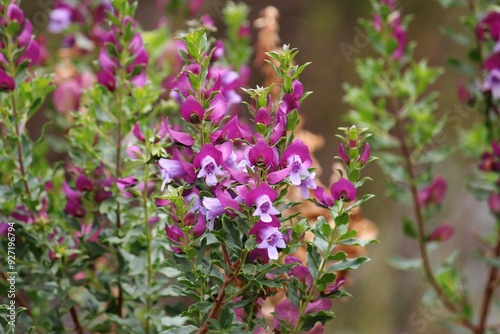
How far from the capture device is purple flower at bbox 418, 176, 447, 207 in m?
1.12

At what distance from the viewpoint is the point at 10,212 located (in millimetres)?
799

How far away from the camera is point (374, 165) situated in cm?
194

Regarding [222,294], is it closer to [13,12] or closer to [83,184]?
[83,184]

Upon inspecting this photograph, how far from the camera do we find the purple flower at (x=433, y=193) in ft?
3.66

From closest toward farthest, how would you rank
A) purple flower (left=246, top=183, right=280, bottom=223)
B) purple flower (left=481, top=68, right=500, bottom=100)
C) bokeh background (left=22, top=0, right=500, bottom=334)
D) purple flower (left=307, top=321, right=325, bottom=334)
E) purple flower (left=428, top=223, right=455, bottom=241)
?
purple flower (left=246, top=183, right=280, bottom=223)
purple flower (left=307, top=321, right=325, bottom=334)
purple flower (left=481, top=68, right=500, bottom=100)
purple flower (left=428, top=223, right=455, bottom=241)
bokeh background (left=22, top=0, right=500, bottom=334)

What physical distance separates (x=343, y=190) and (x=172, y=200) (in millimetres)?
159

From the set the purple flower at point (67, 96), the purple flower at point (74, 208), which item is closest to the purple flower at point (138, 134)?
the purple flower at point (74, 208)

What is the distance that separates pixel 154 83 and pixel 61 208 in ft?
0.75

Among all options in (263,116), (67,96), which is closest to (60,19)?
(67,96)

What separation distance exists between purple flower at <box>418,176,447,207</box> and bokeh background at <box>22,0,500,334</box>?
15.5 inches

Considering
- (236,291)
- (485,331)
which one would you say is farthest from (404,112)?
(236,291)

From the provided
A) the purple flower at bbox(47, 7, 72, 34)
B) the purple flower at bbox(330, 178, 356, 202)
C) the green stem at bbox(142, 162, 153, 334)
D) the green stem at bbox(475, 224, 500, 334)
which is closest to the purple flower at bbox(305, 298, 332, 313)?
the purple flower at bbox(330, 178, 356, 202)

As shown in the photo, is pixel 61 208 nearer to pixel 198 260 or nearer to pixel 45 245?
pixel 45 245

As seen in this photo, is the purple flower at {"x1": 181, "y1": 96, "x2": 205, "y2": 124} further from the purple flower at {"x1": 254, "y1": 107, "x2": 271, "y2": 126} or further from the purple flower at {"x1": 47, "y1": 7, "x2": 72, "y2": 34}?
the purple flower at {"x1": 47, "y1": 7, "x2": 72, "y2": 34}
